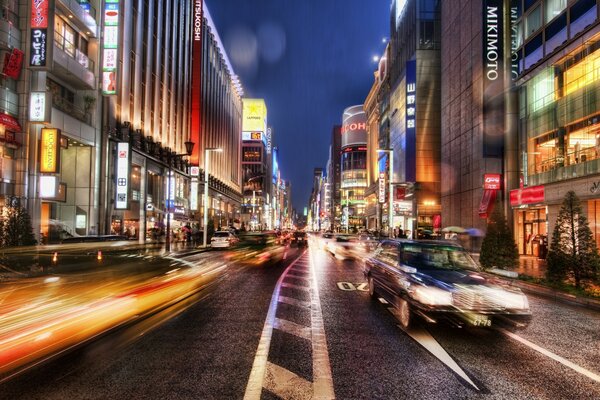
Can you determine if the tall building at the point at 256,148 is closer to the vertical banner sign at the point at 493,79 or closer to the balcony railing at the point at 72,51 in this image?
the balcony railing at the point at 72,51

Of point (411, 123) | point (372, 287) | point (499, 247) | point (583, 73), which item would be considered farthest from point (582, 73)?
point (411, 123)

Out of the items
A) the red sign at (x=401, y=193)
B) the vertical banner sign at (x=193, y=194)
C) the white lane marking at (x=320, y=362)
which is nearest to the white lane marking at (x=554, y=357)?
the white lane marking at (x=320, y=362)

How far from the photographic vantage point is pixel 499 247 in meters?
18.6

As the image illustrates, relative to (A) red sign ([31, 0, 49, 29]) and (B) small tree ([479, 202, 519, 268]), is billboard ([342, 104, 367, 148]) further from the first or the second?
(B) small tree ([479, 202, 519, 268])

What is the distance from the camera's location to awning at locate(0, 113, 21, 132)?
82.8ft

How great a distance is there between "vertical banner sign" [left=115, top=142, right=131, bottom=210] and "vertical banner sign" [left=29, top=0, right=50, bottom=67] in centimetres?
1084

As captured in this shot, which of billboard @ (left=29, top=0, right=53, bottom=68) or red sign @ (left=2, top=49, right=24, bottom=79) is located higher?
billboard @ (left=29, top=0, right=53, bottom=68)

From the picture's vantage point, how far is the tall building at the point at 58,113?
88.7 feet

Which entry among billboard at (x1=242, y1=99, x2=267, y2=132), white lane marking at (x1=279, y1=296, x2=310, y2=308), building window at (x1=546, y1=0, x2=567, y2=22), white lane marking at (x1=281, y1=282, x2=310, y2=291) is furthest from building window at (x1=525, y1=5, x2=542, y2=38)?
billboard at (x1=242, y1=99, x2=267, y2=132)

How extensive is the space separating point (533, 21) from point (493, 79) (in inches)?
237

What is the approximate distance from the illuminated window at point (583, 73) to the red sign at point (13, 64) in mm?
31542

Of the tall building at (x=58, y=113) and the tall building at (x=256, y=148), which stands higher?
the tall building at (x=256, y=148)

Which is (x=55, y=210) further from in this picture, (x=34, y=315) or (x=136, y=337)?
(x=136, y=337)

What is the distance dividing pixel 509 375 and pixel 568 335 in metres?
3.23
